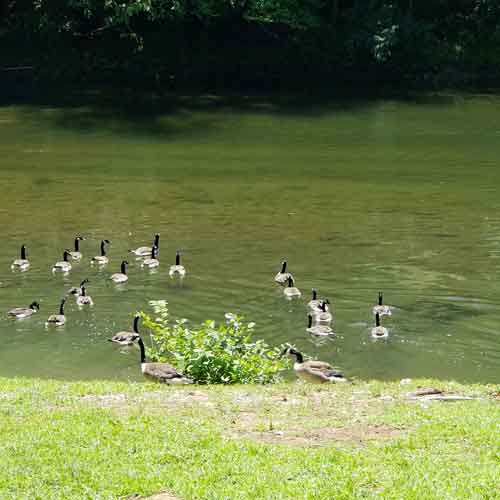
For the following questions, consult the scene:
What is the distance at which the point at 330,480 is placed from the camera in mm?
11078

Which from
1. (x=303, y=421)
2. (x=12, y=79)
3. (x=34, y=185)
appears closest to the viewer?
(x=303, y=421)

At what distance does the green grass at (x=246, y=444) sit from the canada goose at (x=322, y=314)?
22.0 ft

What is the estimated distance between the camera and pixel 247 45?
6688 cm

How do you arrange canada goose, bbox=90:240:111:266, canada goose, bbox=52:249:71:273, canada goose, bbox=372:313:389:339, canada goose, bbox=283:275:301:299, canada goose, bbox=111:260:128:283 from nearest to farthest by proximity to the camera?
canada goose, bbox=372:313:389:339 → canada goose, bbox=283:275:301:299 → canada goose, bbox=111:260:128:283 → canada goose, bbox=52:249:71:273 → canada goose, bbox=90:240:111:266

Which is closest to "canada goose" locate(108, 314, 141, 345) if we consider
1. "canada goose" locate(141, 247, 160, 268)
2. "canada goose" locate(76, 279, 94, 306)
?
"canada goose" locate(76, 279, 94, 306)

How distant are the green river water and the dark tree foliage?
24.4 ft

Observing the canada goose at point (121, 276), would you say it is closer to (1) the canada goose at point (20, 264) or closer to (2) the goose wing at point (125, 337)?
(1) the canada goose at point (20, 264)

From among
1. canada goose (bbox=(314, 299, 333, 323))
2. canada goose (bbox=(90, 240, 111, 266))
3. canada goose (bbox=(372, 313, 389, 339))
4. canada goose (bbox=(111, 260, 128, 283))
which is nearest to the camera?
canada goose (bbox=(372, 313, 389, 339))

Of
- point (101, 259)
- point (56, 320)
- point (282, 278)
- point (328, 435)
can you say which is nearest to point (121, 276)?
point (101, 259)

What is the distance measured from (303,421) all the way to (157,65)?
5277 cm

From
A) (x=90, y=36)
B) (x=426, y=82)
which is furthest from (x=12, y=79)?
(x=426, y=82)

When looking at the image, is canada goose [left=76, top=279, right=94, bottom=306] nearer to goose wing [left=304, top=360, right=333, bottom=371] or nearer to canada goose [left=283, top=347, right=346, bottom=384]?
canada goose [left=283, top=347, right=346, bottom=384]

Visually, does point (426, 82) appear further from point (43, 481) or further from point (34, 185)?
point (43, 481)

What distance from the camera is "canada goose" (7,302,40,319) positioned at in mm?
22812
